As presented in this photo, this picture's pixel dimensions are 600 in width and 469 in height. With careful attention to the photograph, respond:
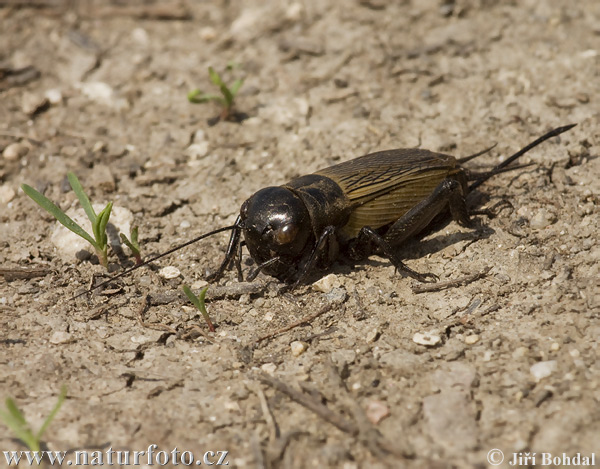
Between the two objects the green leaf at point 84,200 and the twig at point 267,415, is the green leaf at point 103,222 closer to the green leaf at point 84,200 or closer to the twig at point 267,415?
the green leaf at point 84,200

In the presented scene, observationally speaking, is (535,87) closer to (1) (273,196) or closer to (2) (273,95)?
(2) (273,95)

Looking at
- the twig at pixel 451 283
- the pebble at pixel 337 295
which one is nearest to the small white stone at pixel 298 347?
the pebble at pixel 337 295

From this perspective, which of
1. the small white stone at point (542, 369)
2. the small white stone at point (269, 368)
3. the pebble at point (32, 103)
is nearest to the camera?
the small white stone at point (542, 369)

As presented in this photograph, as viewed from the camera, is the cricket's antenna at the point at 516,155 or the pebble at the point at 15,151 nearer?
the cricket's antenna at the point at 516,155

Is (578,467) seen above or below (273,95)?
below

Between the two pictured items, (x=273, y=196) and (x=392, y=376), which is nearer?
(x=392, y=376)

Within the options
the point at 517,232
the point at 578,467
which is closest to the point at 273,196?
the point at 517,232

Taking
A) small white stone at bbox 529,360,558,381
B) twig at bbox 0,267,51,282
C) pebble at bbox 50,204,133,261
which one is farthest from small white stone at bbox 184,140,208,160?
small white stone at bbox 529,360,558,381

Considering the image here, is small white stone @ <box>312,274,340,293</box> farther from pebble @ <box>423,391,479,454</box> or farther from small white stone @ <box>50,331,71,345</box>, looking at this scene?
small white stone @ <box>50,331,71,345</box>
